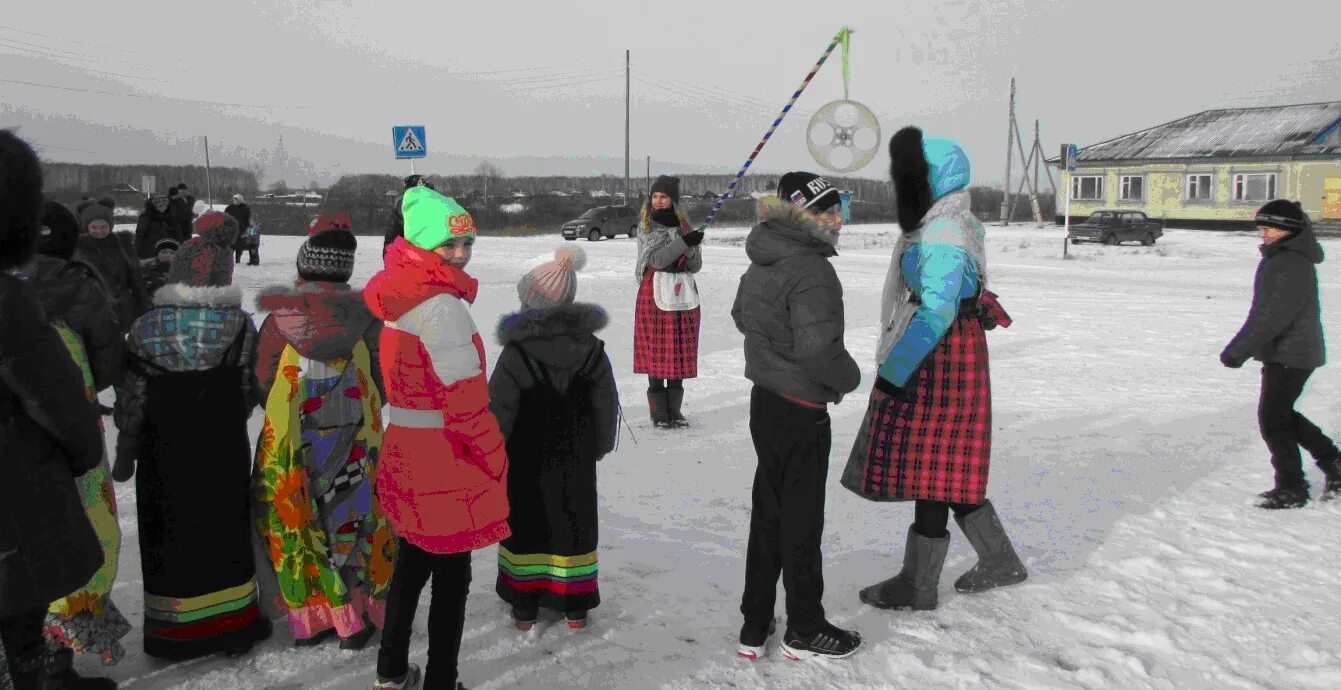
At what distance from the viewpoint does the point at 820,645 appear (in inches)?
133

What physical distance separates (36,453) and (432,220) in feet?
3.73

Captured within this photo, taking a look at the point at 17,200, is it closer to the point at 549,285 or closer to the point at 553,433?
the point at 549,285

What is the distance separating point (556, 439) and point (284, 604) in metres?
1.11

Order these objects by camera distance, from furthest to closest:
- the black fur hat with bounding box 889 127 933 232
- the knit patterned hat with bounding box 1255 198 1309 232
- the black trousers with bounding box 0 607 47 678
Result: the knit patterned hat with bounding box 1255 198 1309 232 < the black fur hat with bounding box 889 127 933 232 < the black trousers with bounding box 0 607 47 678

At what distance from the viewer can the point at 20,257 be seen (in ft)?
7.66

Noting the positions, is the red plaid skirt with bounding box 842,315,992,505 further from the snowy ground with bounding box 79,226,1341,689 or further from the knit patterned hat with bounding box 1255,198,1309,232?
the knit patterned hat with bounding box 1255,198,1309,232

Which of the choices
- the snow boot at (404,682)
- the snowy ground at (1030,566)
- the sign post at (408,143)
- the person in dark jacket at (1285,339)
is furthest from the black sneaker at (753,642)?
the sign post at (408,143)

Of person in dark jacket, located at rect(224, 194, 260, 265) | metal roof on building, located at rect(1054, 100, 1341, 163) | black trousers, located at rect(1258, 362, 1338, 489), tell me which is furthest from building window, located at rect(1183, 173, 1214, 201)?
black trousers, located at rect(1258, 362, 1338, 489)

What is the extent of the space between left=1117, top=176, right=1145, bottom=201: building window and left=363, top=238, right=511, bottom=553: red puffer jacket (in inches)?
1856

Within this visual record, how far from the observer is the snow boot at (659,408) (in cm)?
689

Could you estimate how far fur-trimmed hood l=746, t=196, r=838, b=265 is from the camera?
3.19 meters

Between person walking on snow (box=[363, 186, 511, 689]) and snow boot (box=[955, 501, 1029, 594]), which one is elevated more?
person walking on snow (box=[363, 186, 511, 689])

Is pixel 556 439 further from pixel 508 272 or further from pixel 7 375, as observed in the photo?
pixel 508 272

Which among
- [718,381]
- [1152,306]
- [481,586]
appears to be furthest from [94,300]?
[1152,306]
